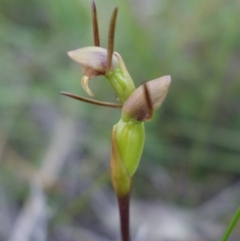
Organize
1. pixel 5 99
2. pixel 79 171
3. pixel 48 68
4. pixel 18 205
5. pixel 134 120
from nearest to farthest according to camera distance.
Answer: pixel 134 120
pixel 18 205
pixel 79 171
pixel 5 99
pixel 48 68

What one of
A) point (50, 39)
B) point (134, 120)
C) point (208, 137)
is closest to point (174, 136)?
point (208, 137)

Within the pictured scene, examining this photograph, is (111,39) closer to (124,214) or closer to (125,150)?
(125,150)

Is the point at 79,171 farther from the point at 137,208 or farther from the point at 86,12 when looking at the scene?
the point at 86,12

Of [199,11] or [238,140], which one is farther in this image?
[199,11]

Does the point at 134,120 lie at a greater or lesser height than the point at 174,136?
greater

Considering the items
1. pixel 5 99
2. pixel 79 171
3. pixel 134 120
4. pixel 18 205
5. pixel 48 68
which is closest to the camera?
pixel 134 120

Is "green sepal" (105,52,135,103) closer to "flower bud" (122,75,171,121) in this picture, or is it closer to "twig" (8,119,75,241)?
"flower bud" (122,75,171,121)

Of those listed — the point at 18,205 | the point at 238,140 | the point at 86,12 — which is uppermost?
the point at 86,12

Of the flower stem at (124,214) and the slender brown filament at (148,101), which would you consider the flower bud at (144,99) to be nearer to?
the slender brown filament at (148,101)

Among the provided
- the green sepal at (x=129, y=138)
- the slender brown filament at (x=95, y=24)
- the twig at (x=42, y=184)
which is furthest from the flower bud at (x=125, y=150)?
the twig at (x=42, y=184)
